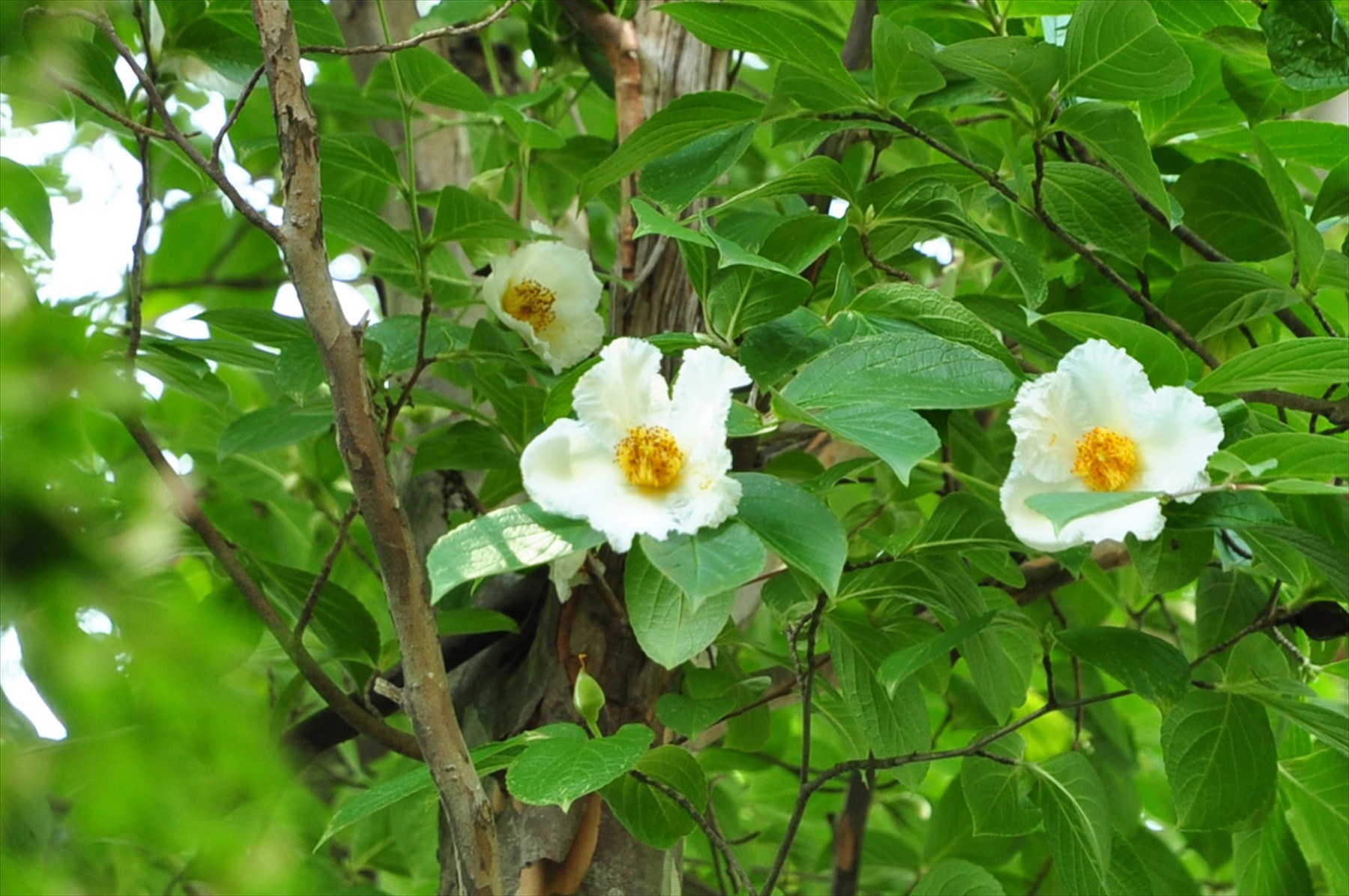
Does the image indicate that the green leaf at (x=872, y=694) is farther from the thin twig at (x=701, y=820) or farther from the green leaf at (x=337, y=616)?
the green leaf at (x=337, y=616)

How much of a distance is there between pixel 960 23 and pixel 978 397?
1.29 ft


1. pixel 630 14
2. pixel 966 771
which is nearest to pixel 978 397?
pixel 966 771

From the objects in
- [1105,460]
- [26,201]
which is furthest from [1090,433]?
[26,201]

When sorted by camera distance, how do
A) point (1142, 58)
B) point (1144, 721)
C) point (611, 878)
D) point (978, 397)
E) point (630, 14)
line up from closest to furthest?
point (978, 397) < point (1142, 58) < point (611, 878) < point (630, 14) < point (1144, 721)

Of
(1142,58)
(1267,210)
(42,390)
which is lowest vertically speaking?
(1267,210)

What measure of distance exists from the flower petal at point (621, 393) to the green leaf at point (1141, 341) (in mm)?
191

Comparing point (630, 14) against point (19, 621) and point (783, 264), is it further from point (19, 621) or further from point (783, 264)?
point (19, 621)

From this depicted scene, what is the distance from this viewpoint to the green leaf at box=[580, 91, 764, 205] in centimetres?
63

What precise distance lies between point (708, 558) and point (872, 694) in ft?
0.79

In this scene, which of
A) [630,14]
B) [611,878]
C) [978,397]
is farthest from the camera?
[630,14]

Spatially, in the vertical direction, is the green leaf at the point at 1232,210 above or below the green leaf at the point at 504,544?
below

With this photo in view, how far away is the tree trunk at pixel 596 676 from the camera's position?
2.28 feet

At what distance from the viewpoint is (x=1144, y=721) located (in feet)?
4.26

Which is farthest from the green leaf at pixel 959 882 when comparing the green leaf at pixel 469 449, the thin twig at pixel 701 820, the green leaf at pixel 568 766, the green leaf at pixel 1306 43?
the green leaf at pixel 1306 43
